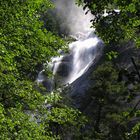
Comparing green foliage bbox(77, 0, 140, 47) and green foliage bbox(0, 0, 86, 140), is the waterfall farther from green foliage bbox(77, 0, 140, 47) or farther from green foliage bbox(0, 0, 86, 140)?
green foliage bbox(77, 0, 140, 47)

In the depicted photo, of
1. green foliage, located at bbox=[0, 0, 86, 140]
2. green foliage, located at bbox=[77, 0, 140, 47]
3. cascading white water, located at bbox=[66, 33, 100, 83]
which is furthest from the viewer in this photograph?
cascading white water, located at bbox=[66, 33, 100, 83]

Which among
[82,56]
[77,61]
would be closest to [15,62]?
[77,61]

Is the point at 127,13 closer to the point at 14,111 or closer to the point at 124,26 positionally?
the point at 124,26

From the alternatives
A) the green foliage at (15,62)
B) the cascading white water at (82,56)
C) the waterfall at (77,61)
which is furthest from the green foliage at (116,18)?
the waterfall at (77,61)

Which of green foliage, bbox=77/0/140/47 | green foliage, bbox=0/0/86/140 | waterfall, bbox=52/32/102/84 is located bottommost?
green foliage, bbox=77/0/140/47

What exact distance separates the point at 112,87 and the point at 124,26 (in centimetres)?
1800

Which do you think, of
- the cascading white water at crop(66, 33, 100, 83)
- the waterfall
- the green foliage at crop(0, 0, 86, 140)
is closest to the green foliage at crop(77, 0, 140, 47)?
the green foliage at crop(0, 0, 86, 140)

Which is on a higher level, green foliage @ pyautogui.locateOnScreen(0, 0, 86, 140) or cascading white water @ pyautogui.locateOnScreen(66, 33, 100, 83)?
cascading white water @ pyautogui.locateOnScreen(66, 33, 100, 83)

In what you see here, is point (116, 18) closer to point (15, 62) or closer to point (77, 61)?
point (15, 62)

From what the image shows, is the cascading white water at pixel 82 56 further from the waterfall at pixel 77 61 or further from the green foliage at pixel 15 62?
the green foliage at pixel 15 62

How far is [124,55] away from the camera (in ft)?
146

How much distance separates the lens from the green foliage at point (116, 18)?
7344 millimetres

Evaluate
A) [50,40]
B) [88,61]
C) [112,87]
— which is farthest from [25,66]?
[88,61]

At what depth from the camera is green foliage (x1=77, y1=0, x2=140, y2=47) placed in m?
7.34
